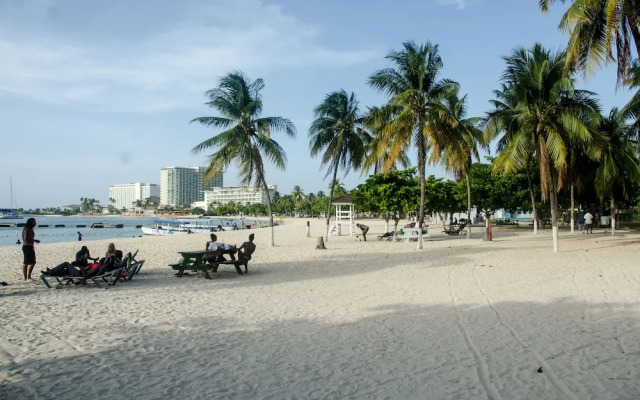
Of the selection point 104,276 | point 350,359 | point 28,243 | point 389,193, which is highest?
point 389,193

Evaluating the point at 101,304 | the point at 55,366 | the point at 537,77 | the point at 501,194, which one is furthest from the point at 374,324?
the point at 501,194

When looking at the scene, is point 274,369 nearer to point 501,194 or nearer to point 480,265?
point 480,265

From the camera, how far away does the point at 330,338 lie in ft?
19.0

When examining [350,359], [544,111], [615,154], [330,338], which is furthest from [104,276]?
[615,154]

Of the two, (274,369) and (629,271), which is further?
(629,271)

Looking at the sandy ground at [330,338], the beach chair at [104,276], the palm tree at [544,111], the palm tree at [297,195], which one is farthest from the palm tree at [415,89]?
the palm tree at [297,195]

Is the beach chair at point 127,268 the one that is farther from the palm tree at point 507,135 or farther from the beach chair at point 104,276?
the palm tree at point 507,135

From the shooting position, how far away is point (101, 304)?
7.94 meters

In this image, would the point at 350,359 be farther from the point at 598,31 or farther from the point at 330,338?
the point at 598,31

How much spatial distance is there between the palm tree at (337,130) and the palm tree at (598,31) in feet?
40.2

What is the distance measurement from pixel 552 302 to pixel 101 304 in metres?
8.13

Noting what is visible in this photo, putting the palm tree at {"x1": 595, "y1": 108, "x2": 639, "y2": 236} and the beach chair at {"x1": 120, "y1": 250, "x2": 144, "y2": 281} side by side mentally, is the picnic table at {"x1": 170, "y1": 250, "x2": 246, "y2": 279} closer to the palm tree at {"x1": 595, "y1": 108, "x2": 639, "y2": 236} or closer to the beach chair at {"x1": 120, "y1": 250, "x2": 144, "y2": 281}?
the beach chair at {"x1": 120, "y1": 250, "x2": 144, "y2": 281}

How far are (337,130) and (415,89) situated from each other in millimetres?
7324

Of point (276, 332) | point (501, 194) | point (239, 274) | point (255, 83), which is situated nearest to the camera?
point (276, 332)
